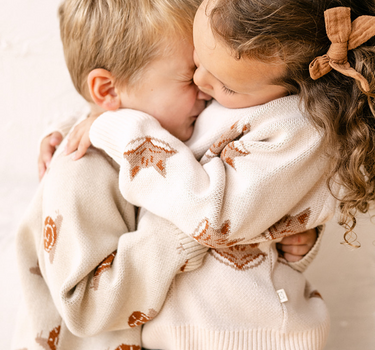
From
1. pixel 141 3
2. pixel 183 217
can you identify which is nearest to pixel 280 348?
pixel 183 217

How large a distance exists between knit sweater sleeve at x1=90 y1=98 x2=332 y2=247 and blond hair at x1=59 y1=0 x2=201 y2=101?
0.60 ft

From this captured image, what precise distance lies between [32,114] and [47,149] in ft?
1.36

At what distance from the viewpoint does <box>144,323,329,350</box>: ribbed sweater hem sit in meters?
0.95

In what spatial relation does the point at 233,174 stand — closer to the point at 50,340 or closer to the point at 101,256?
the point at 101,256

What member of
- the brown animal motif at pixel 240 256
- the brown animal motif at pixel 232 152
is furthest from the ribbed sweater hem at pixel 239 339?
the brown animal motif at pixel 232 152

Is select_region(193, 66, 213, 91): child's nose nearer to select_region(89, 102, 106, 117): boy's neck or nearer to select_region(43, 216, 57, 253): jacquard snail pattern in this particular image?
select_region(89, 102, 106, 117): boy's neck

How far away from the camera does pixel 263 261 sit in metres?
0.98

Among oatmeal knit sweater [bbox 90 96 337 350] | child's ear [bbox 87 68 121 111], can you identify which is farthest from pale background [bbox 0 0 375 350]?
child's ear [bbox 87 68 121 111]

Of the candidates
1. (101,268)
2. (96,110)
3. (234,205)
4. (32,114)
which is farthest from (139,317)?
(32,114)

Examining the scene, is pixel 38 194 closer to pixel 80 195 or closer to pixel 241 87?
pixel 80 195

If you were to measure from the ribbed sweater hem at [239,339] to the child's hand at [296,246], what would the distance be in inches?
7.0

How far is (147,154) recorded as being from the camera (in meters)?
0.86

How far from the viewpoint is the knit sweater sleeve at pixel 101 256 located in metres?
0.93

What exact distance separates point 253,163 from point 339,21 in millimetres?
288
